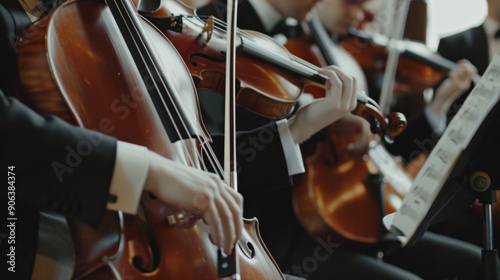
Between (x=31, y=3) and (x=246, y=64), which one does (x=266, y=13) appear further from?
(x=31, y=3)

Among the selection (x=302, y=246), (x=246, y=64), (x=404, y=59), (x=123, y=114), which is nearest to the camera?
(x=123, y=114)

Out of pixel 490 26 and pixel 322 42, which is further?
pixel 490 26

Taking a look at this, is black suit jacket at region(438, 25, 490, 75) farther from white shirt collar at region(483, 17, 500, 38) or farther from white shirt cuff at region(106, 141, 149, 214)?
white shirt cuff at region(106, 141, 149, 214)

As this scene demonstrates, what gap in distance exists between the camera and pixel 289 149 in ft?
3.39

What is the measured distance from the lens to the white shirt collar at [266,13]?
4.64 ft

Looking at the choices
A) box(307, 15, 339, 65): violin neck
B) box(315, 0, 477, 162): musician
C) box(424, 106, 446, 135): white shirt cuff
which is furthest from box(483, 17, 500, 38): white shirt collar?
box(307, 15, 339, 65): violin neck

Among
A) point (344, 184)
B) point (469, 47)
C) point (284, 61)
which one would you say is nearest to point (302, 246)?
point (344, 184)

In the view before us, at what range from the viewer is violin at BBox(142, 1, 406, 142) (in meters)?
0.91

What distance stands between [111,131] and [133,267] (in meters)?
0.18

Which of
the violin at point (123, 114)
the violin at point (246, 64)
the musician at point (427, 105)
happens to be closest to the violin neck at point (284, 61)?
the violin at point (246, 64)

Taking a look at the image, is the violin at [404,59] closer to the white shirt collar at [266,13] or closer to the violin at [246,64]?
the white shirt collar at [266,13]

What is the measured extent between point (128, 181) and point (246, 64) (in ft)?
1.54

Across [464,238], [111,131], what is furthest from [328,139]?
[111,131]

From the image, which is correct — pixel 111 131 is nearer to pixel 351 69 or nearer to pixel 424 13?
pixel 351 69
